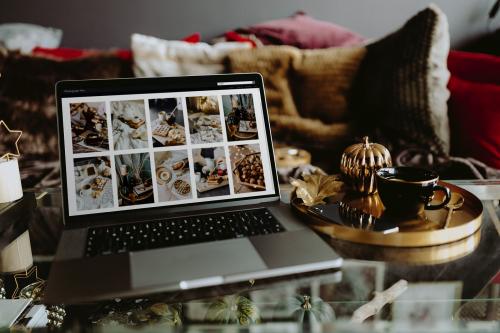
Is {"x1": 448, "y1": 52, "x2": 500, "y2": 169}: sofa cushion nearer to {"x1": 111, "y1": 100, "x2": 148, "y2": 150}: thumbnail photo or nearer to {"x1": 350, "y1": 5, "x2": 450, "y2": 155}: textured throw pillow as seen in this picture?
{"x1": 350, "y1": 5, "x2": 450, "y2": 155}: textured throw pillow

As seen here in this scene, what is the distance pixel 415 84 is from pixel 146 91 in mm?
901

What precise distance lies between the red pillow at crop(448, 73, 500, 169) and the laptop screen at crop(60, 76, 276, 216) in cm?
80

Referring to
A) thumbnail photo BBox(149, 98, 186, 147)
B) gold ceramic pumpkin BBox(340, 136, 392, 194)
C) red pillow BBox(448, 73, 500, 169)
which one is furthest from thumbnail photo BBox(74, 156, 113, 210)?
red pillow BBox(448, 73, 500, 169)

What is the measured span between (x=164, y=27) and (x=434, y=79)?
3.89ft

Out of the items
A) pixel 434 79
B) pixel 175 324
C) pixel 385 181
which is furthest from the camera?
pixel 434 79

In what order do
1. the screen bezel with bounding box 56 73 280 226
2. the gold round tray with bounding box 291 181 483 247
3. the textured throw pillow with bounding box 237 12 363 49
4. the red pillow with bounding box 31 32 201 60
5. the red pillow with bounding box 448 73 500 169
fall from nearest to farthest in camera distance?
the gold round tray with bounding box 291 181 483 247, the screen bezel with bounding box 56 73 280 226, the red pillow with bounding box 448 73 500 169, the red pillow with bounding box 31 32 201 60, the textured throw pillow with bounding box 237 12 363 49

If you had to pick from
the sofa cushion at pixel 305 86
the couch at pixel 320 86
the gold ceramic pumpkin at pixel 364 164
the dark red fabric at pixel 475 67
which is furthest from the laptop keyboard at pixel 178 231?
the dark red fabric at pixel 475 67

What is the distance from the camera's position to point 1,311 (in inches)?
25.1

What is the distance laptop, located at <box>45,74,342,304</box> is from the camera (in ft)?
2.28

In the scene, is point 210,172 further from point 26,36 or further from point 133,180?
point 26,36

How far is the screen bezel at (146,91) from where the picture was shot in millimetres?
825

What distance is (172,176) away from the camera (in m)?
0.87

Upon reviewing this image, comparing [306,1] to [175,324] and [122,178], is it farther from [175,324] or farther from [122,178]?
[175,324]

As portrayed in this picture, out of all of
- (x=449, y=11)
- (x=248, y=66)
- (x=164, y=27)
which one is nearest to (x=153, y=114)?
(x=248, y=66)
